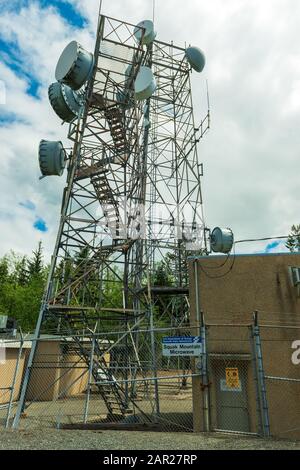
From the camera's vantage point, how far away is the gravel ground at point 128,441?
21.6ft

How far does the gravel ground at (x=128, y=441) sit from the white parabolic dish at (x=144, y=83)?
12164mm

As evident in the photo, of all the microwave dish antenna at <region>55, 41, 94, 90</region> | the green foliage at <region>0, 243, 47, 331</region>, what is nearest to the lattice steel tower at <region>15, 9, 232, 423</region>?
the microwave dish antenna at <region>55, 41, 94, 90</region>

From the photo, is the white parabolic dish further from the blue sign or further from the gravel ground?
the gravel ground

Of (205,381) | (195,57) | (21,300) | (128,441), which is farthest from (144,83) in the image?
(21,300)

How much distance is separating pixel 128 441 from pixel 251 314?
4833mm

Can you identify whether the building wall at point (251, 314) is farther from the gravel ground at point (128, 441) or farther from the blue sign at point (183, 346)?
the gravel ground at point (128, 441)

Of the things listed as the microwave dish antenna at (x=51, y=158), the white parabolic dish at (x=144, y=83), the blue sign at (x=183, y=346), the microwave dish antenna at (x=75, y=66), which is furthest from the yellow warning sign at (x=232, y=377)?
the microwave dish antenna at (x=75, y=66)

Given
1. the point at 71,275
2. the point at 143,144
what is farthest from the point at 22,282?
the point at 71,275

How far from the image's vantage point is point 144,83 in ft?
47.2

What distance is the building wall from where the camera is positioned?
9195mm

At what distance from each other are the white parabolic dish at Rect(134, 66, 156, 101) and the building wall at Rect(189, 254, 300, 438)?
25.4ft

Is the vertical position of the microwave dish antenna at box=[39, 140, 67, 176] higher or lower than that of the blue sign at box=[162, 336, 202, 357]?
higher
